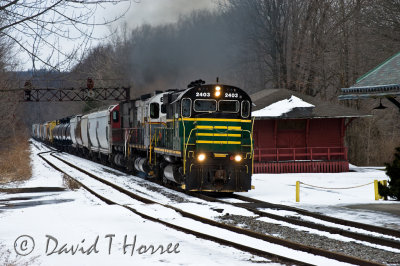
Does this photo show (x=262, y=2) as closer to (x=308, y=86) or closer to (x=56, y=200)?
(x=308, y=86)

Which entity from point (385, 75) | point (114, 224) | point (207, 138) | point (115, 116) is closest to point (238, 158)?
point (207, 138)

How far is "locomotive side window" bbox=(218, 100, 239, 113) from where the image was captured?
61.1 ft

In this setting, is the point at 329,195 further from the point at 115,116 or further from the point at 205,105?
the point at 115,116

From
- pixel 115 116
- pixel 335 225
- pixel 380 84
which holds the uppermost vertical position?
pixel 380 84

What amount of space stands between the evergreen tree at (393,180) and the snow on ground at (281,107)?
38.8ft

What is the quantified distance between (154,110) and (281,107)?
1079 cm

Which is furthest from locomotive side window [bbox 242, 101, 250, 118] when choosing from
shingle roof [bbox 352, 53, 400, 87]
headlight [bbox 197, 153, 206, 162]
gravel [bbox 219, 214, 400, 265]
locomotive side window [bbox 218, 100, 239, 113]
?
gravel [bbox 219, 214, 400, 265]

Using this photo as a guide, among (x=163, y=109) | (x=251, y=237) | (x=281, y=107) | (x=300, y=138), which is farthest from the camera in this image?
(x=300, y=138)

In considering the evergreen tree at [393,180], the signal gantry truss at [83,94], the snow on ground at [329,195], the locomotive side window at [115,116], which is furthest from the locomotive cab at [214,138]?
the locomotive side window at [115,116]

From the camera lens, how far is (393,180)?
1719 centimetres

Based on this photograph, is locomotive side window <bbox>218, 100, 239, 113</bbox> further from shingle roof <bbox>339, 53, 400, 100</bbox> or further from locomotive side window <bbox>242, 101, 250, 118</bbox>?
shingle roof <bbox>339, 53, 400, 100</bbox>

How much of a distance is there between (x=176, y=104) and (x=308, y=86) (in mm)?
29428

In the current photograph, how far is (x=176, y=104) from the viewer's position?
19016mm

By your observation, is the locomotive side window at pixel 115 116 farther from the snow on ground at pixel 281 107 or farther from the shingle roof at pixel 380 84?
the shingle roof at pixel 380 84
